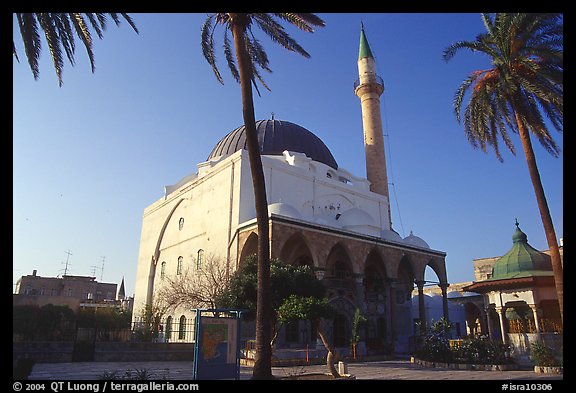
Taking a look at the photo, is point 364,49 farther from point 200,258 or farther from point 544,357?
point 544,357

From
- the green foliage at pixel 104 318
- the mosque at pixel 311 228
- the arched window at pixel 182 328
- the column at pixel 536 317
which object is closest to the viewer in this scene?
the column at pixel 536 317

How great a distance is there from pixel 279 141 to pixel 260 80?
14.7 meters

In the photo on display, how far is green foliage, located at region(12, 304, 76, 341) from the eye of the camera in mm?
16323

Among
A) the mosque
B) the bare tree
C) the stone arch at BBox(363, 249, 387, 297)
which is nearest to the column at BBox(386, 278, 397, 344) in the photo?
the mosque

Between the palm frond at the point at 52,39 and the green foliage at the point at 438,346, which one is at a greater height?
the palm frond at the point at 52,39

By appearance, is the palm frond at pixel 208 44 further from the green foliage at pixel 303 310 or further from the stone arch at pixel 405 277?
the stone arch at pixel 405 277

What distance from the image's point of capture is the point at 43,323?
17766 mm

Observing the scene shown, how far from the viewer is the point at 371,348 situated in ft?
67.8

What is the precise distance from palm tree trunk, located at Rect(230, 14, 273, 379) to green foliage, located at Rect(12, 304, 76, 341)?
34.1ft

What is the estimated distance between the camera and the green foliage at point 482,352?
13.1m

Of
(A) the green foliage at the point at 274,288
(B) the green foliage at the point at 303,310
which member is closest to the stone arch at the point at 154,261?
(A) the green foliage at the point at 274,288

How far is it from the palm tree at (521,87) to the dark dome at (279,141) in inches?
571

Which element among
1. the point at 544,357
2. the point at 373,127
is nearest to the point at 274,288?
the point at 544,357
